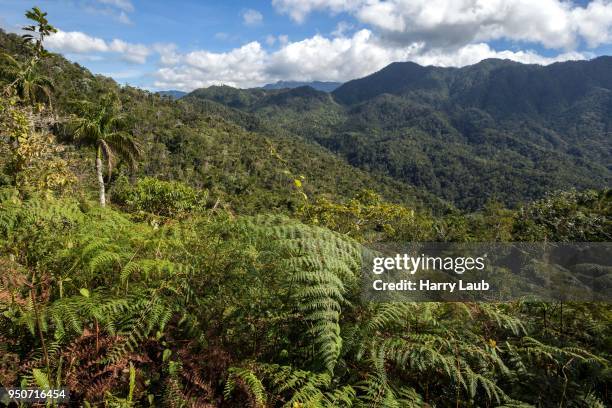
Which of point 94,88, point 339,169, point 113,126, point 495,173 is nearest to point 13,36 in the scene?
point 94,88

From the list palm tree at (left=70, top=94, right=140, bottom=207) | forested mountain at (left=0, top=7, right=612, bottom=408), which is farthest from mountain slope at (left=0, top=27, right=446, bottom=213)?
forested mountain at (left=0, top=7, right=612, bottom=408)

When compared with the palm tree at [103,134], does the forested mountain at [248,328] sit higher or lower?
lower

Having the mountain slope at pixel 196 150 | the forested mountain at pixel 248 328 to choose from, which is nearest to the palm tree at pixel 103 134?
the forested mountain at pixel 248 328

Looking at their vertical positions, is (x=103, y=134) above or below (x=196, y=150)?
below

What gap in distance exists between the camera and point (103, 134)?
2241cm

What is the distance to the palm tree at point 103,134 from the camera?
21625 millimetres

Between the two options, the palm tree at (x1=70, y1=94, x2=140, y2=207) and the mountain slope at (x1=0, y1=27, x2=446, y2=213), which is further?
the mountain slope at (x1=0, y1=27, x2=446, y2=213)

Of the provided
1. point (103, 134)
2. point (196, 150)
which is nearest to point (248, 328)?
point (103, 134)

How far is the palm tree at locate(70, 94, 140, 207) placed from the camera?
21625 millimetres

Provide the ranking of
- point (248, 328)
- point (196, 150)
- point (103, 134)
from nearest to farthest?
point (248, 328), point (103, 134), point (196, 150)

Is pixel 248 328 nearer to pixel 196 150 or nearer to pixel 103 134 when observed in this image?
pixel 103 134

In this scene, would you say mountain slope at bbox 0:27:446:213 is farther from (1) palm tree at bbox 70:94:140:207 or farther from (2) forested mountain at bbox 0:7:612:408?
(2) forested mountain at bbox 0:7:612:408

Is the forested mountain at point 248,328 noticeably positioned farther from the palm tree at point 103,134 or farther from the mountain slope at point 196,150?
the mountain slope at point 196,150

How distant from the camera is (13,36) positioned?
211 ft
